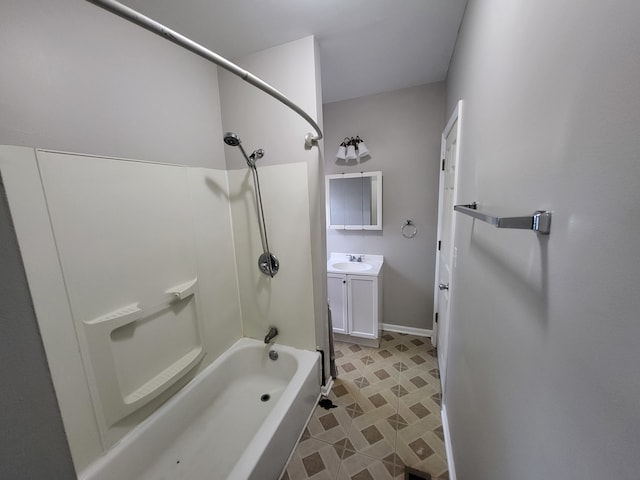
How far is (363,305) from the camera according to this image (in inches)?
95.6

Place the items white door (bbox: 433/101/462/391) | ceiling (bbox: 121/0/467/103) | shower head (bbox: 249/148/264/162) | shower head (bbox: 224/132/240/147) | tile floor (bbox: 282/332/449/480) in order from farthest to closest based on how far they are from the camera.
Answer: white door (bbox: 433/101/462/391)
shower head (bbox: 249/148/264/162)
shower head (bbox: 224/132/240/147)
tile floor (bbox: 282/332/449/480)
ceiling (bbox: 121/0/467/103)

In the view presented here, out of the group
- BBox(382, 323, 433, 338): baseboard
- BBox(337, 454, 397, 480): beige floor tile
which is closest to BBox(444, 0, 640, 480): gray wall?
BBox(337, 454, 397, 480): beige floor tile

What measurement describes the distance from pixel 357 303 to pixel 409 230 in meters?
0.95

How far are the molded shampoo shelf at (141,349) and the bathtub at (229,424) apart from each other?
0.17 metres

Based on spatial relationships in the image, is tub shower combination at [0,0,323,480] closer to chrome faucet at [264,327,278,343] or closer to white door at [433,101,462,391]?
chrome faucet at [264,327,278,343]

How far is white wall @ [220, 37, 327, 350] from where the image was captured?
1619mm

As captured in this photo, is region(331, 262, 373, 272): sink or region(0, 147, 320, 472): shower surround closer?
region(0, 147, 320, 472): shower surround

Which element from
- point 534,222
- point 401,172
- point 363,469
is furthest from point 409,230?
point 534,222

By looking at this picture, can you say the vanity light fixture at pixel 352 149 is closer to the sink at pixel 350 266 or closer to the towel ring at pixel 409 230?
the towel ring at pixel 409 230

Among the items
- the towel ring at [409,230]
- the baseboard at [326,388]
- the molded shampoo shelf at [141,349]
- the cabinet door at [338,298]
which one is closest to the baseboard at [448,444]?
the baseboard at [326,388]

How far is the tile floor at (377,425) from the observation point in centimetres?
141

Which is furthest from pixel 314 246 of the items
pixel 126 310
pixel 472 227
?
pixel 126 310

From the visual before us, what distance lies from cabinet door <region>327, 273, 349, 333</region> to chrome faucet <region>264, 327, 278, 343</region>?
0.70 metres

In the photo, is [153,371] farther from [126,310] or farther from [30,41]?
[30,41]
